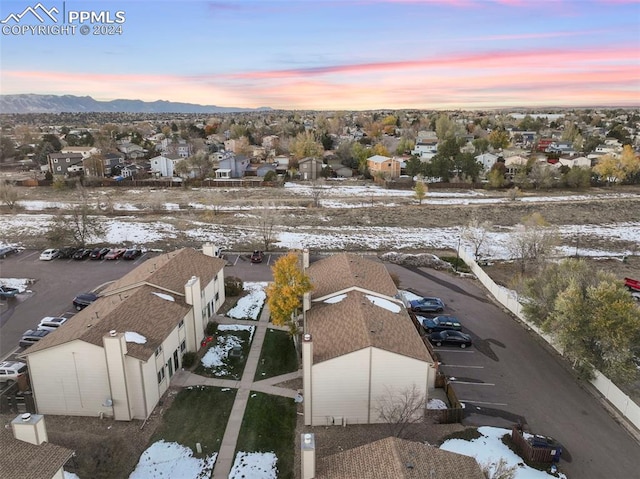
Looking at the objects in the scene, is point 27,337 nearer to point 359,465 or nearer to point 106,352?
point 106,352

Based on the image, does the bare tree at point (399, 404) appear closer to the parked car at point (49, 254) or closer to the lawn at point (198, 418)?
the lawn at point (198, 418)

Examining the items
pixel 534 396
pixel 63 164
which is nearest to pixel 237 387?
pixel 534 396

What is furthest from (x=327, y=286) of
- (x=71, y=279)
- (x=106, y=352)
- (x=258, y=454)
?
(x=71, y=279)

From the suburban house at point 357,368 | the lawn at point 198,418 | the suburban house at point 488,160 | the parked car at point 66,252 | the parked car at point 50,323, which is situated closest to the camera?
the lawn at point 198,418

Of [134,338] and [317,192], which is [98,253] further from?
[317,192]

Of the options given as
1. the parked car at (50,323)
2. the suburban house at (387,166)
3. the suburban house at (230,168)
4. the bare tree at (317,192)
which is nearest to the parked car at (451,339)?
the parked car at (50,323)

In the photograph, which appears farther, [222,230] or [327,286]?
[222,230]
